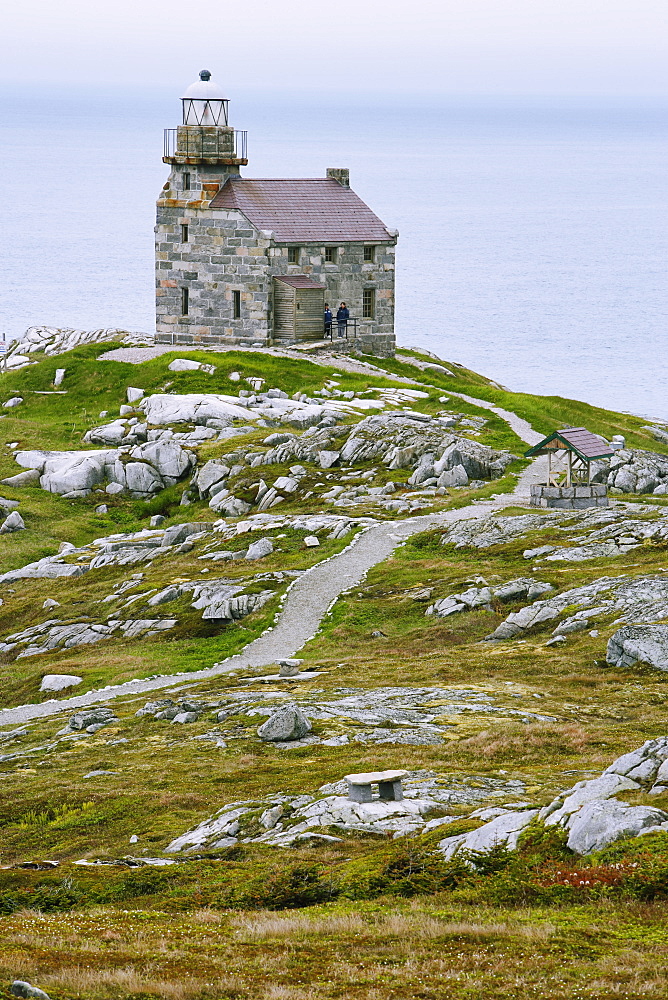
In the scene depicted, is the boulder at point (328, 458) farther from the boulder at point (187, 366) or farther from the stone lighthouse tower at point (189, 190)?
the stone lighthouse tower at point (189, 190)

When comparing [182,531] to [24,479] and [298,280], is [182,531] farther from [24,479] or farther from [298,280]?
[298,280]

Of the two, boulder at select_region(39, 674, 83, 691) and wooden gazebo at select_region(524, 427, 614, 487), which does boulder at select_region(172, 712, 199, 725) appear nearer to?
boulder at select_region(39, 674, 83, 691)

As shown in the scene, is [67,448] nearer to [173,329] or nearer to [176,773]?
[173,329]

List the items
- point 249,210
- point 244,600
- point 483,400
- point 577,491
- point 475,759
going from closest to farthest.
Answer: point 475,759 → point 244,600 → point 577,491 → point 483,400 → point 249,210

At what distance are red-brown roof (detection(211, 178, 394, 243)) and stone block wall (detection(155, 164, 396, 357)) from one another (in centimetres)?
58

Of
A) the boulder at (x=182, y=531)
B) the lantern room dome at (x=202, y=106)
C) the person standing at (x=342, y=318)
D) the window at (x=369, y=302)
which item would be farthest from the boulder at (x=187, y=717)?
the lantern room dome at (x=202, y=106)

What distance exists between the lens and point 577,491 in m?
51.1

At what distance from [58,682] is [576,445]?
67.8 feet

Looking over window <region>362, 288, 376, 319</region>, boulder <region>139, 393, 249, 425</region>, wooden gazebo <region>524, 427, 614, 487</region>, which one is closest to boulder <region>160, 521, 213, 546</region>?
boulder <region>139, 393, 249, 425</region>

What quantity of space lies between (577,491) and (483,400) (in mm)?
23821

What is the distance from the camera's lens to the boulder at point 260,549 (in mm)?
49906

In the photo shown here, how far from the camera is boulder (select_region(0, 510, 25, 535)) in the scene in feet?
198

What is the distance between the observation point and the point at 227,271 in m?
79.8

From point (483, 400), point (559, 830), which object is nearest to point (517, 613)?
point (559, 830)
